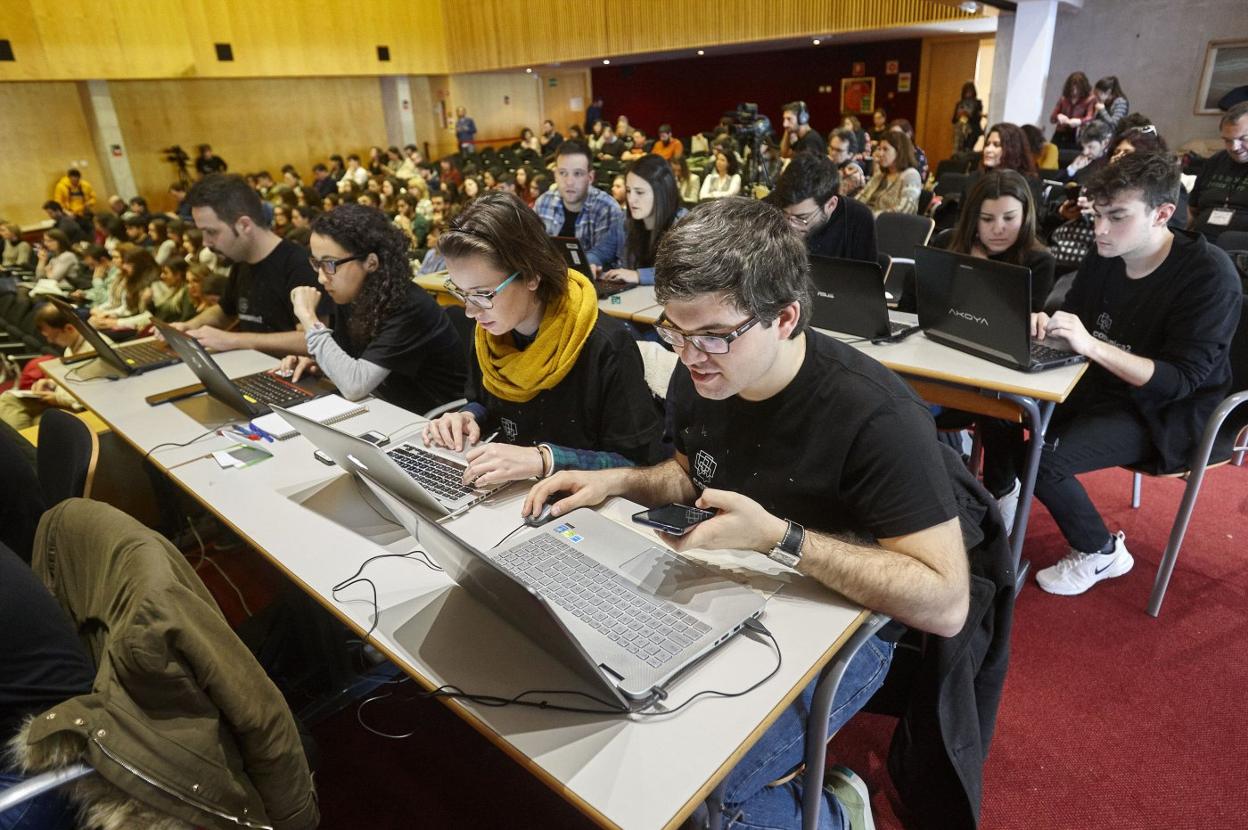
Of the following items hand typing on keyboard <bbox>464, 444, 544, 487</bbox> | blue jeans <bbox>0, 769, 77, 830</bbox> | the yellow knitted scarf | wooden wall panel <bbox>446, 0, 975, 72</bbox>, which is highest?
wooden wall panel <bbox>446, 0, 975, 72</bbox>

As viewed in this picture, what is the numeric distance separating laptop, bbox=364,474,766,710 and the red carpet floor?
0.81 meters

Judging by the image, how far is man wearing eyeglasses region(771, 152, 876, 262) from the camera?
311cm

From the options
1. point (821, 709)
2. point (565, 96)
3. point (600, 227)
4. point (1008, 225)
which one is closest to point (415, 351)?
point (821, 709)

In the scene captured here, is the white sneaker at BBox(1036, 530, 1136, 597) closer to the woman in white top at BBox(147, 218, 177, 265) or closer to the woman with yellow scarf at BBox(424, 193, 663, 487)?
the woman with yellow scarf at BBox(424, 193, 663, 487)

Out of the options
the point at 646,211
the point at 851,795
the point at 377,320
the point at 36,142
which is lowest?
the point at 851,795

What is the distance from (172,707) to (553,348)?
106 centimetres

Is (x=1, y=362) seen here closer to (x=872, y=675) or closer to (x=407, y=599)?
(x=407, y=599)

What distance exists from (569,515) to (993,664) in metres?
0.87

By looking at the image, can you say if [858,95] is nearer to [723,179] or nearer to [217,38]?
[723,179]

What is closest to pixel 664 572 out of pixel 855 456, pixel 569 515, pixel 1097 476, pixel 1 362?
pixel 569 515

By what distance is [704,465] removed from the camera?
1486mm

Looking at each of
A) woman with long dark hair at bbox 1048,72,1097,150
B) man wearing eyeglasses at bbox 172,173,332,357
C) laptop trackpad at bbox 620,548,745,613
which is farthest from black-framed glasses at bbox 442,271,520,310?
woman with long dark hair at bbox 1048,72,1097,150

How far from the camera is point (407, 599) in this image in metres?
1.34

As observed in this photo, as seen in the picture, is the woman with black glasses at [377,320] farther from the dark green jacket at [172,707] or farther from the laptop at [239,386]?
the dark green jacket at [172,707]
